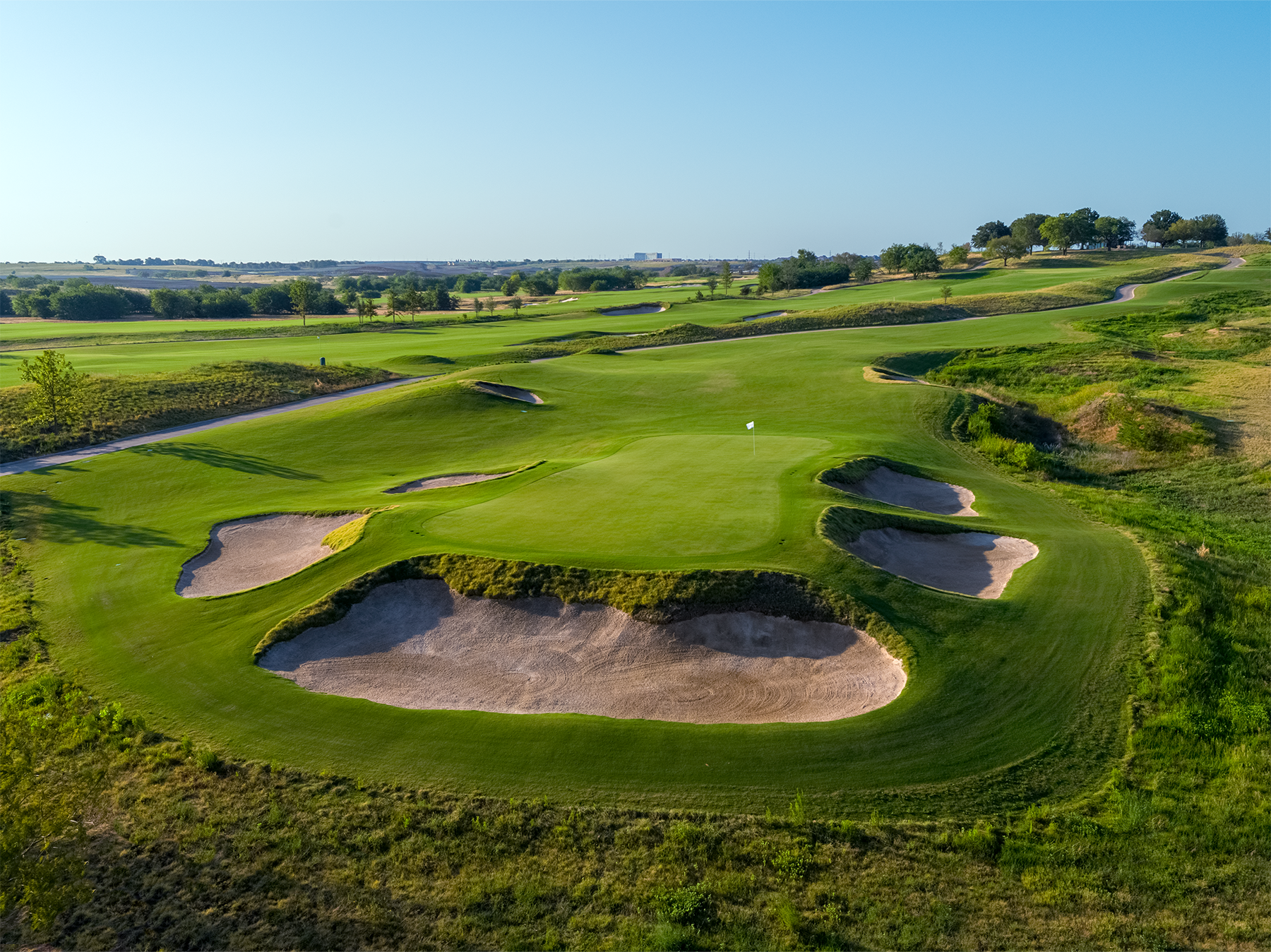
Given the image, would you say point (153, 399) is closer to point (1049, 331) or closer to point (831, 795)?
point (831, 795)

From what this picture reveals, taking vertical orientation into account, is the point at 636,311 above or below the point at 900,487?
above

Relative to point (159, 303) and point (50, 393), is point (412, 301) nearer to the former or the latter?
point (159, 303)

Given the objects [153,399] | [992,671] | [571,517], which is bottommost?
[992,671]

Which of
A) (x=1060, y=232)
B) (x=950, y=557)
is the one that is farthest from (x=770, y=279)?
(x=950, y=557)

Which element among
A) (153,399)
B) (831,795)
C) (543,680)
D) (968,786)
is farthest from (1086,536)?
(153,399)

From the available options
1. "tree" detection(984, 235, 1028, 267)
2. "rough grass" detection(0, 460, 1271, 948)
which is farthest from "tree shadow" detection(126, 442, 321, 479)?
"tree" detection(984, 235, 1028, 267)

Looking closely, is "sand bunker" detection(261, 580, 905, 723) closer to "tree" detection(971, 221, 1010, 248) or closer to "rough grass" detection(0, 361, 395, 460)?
"rough grass" detection(0, 361, 395, 460)
